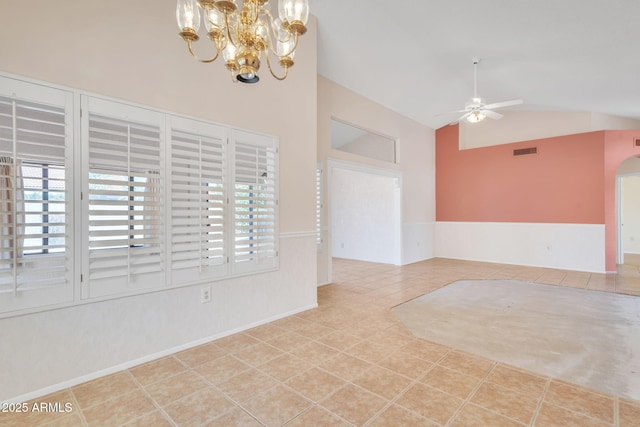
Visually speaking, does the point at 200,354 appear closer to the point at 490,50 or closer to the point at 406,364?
the point at 406,364

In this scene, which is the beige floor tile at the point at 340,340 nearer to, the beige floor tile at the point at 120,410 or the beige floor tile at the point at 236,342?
the beige floor tile at the point at 236,342

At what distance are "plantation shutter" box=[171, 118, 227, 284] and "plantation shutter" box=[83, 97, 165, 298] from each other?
0.43ft

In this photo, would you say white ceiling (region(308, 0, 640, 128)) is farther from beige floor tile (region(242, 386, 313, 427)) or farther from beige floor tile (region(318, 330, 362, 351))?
beige floor tile (region(242, 386, 313, 427))

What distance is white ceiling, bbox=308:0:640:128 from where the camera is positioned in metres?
3.45

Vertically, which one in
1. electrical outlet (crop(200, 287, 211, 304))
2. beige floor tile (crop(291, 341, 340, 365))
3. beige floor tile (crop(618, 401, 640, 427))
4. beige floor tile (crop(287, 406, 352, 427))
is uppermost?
electrical outlet (crop(200, 287, 211, 304))

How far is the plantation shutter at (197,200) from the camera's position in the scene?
275 cm

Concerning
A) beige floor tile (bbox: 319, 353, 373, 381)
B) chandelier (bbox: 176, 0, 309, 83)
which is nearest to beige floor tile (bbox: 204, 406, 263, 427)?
beige floor tile (bbox: 319, 353, 373, 381)

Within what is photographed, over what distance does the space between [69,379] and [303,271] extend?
2.38 meters

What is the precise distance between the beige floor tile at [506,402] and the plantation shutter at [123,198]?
2.64m

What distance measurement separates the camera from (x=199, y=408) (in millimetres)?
1965

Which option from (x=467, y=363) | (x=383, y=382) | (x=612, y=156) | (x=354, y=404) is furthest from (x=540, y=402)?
(x=612, y=156)

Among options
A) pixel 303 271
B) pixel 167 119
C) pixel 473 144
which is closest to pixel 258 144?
pixel 167 119

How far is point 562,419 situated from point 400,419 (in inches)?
38.7

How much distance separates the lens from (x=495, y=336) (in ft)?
10.2
